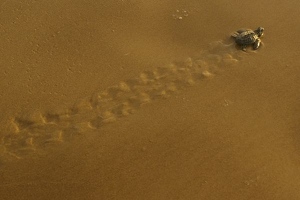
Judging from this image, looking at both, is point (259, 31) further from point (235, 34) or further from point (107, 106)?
point (107, 106)

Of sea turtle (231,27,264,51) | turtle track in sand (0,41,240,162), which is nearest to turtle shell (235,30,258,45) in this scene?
sea turtle (231,27,264,51)

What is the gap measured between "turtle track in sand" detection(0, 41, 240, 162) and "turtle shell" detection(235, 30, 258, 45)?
0.15 meters

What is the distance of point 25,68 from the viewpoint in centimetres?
452

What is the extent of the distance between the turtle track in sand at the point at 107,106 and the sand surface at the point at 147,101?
13mm

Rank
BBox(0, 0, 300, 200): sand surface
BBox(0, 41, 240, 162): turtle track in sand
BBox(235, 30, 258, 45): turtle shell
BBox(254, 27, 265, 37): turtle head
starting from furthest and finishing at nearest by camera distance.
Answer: BBox(254, 27, 265, 37): turtle head
BBox(235, 30, 258, 45): turtle shell
BBox(0, 41, 240, 162): turtle track in sand
BBox(0, 0, 300, 200): sand surface

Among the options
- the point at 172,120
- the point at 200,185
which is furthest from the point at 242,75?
the point at 200,185

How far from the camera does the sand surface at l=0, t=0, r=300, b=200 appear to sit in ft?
12.4

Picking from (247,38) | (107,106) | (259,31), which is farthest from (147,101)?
(259,31)

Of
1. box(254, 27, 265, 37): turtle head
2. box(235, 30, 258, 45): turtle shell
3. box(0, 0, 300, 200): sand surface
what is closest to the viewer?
box(0, 0, 300, 200): sand surface

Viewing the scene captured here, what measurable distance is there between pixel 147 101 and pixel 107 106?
487mm

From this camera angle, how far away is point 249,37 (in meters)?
4.88

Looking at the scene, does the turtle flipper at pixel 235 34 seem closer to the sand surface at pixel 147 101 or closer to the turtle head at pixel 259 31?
the sand surface at pixel 147 101

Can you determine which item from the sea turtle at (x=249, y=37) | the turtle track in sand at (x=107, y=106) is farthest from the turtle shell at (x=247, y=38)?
the turtle track in sand at (x=107, y=106)

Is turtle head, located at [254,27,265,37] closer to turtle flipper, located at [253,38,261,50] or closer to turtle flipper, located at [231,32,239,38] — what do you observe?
turtle flipper, located at [253,38,261,50]
